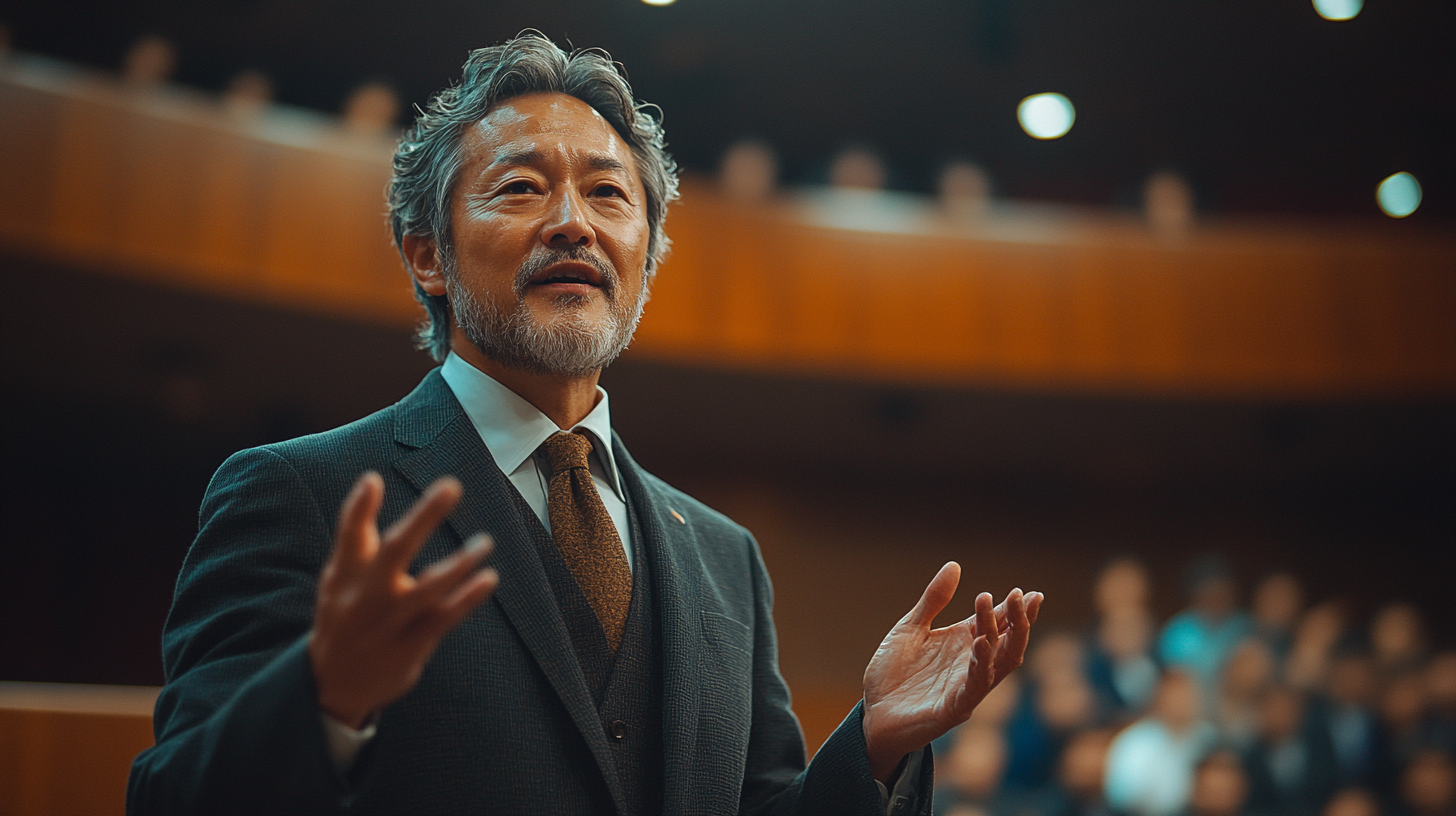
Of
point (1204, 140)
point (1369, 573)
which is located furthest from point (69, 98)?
point (1369, 573)

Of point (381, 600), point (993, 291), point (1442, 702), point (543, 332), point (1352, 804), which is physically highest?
point (993, 291)

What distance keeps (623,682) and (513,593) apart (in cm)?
12

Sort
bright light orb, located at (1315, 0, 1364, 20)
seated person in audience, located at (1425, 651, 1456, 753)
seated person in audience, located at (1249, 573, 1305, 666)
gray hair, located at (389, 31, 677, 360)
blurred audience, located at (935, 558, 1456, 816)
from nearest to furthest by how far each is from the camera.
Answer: gray hair, located at (389, 31, 677, 360)
blurred audience, located at (935, 558, 1456, 816)
seated person in audience, located at (1425, 651, 1456, 753)
seated person in audience, located at (1249, 573, 1305, 666)
bright light orb, located at (1315, 0, 1364, 20)

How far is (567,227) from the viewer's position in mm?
1090

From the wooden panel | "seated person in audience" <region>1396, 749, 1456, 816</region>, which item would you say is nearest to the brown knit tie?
the wooden panel

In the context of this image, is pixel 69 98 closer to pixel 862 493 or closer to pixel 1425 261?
pixel 862 493

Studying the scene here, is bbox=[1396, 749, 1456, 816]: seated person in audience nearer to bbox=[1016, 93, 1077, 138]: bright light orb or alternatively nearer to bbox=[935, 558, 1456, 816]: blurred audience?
bbox=[935, 558, 1456, 816]: blurred audience

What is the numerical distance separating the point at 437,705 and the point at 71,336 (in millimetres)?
3706

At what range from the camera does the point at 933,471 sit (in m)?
5.89

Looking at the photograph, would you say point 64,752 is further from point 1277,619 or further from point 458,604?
point 1277,619

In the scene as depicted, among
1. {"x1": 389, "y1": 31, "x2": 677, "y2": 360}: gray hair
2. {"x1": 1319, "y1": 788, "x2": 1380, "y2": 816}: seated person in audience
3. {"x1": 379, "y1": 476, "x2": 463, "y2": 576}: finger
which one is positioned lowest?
{"x1": 1319, "y1": 788, "x2": 1380, "y2": 816}: seated person in audience

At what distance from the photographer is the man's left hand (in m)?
0.95

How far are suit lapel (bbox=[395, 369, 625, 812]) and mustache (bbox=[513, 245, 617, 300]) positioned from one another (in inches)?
5.1

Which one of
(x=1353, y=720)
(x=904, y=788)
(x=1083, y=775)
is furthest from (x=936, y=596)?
(x=1353, y=720)
